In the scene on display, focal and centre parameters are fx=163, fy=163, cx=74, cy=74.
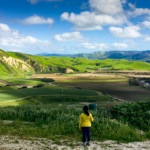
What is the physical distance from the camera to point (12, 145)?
487 inches

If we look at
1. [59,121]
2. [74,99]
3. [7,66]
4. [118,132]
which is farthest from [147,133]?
[7,66]

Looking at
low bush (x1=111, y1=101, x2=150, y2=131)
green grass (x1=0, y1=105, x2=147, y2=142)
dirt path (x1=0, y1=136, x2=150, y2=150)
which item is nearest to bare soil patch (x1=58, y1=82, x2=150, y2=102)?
low bush (x1=111, y1=101, x2=150, y2=131)

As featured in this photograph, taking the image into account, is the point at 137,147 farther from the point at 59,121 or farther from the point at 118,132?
the point at 59,121

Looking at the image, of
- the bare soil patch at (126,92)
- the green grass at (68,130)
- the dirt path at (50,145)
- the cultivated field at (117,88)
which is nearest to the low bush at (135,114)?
the green grass at (68,130)

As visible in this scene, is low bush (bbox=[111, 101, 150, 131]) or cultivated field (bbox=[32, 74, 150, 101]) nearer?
low bush (bbox=[111, 101, 150, 131])

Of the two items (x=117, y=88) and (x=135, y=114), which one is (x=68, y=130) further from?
(x=117, y=88)

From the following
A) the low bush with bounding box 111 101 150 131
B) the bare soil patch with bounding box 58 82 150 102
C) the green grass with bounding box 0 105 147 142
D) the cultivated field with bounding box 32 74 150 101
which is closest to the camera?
the green grass with bounding box 0 105 147 142

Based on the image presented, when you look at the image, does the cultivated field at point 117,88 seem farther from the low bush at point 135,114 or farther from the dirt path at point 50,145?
the dirt path at point 50,145

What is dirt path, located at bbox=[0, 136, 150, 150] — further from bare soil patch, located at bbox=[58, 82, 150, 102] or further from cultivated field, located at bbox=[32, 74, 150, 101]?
cultivated field, located at bbox=[32, 74, 150, 101]

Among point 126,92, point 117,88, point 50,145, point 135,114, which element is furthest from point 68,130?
point 117,88

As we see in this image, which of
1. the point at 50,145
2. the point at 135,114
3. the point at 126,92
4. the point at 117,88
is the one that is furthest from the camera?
the point at 117,88

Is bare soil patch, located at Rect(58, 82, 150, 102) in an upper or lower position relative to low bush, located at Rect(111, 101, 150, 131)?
lower

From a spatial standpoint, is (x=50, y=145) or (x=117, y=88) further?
(x=117, y=88)

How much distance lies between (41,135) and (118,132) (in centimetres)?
724
